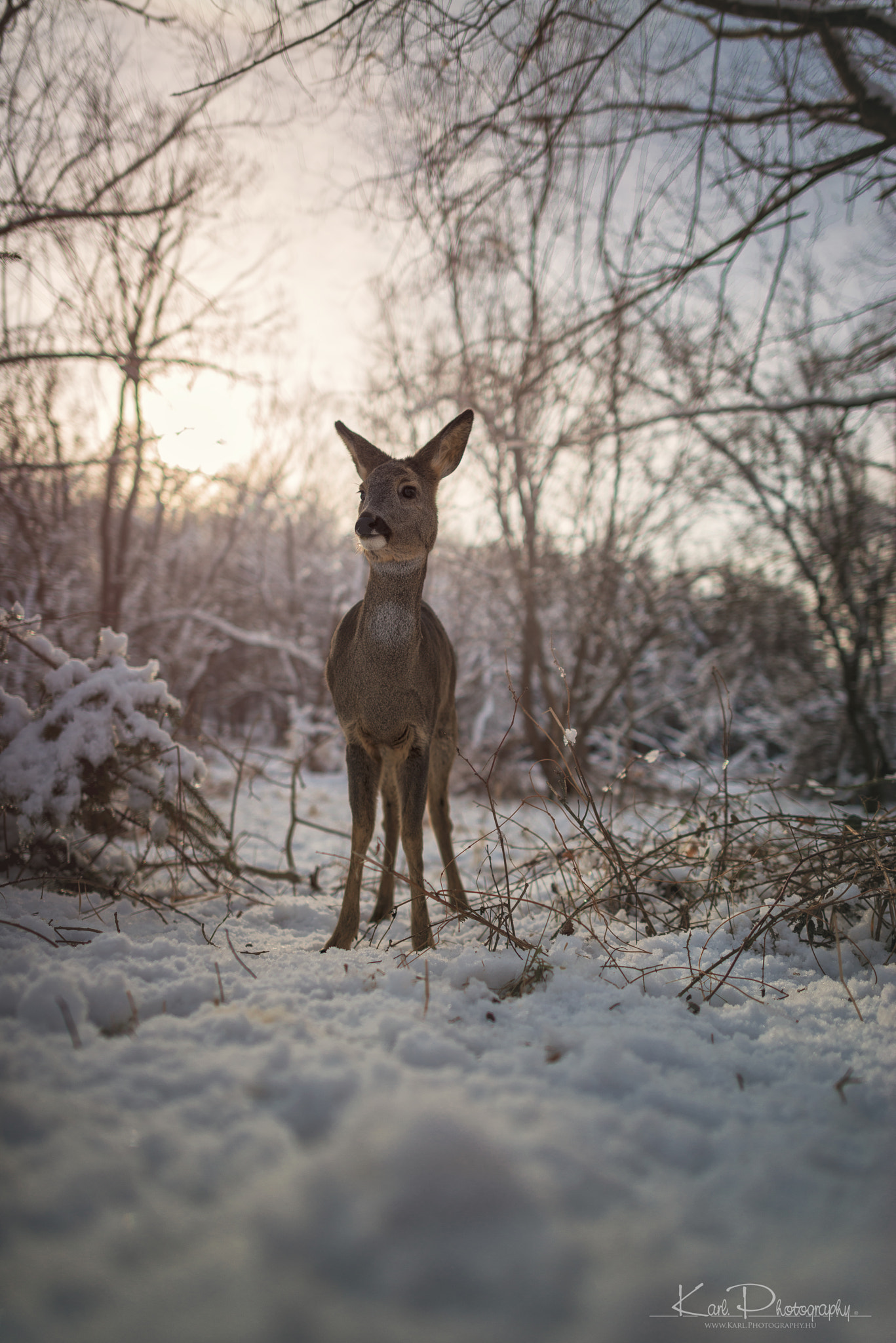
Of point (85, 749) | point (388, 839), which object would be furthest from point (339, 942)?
point (85, 749)

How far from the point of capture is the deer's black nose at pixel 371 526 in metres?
2.17

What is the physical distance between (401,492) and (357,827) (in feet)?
4.35

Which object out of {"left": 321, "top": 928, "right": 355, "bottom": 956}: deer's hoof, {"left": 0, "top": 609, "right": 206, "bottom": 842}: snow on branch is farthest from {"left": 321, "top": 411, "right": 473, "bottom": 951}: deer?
{"left": 0, "top": 609, "right": 206, "bottom": 842}: snow on branch

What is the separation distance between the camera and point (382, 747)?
2.51 metres

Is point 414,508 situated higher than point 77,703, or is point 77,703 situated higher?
point 414,508

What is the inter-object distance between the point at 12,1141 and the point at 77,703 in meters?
2.11

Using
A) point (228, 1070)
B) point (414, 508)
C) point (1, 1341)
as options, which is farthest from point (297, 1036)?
point (414, 508)

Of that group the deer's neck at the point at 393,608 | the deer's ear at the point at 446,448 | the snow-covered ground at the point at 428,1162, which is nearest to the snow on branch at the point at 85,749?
the snow-covered ground at the point at 428,1162

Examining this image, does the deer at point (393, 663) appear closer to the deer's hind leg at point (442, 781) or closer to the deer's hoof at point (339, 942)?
the deer's hoof at point (339, 942)

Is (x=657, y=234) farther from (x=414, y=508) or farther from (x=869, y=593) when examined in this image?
(x=869, y=593)

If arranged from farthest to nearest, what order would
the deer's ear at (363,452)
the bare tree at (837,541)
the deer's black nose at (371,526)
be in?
the bare tree at (837,541) < the deer's ear at (363,452) < the deer's black nose at (371,526)

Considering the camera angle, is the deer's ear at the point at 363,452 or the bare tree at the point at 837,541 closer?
the deer's ear at the point at 363,452
